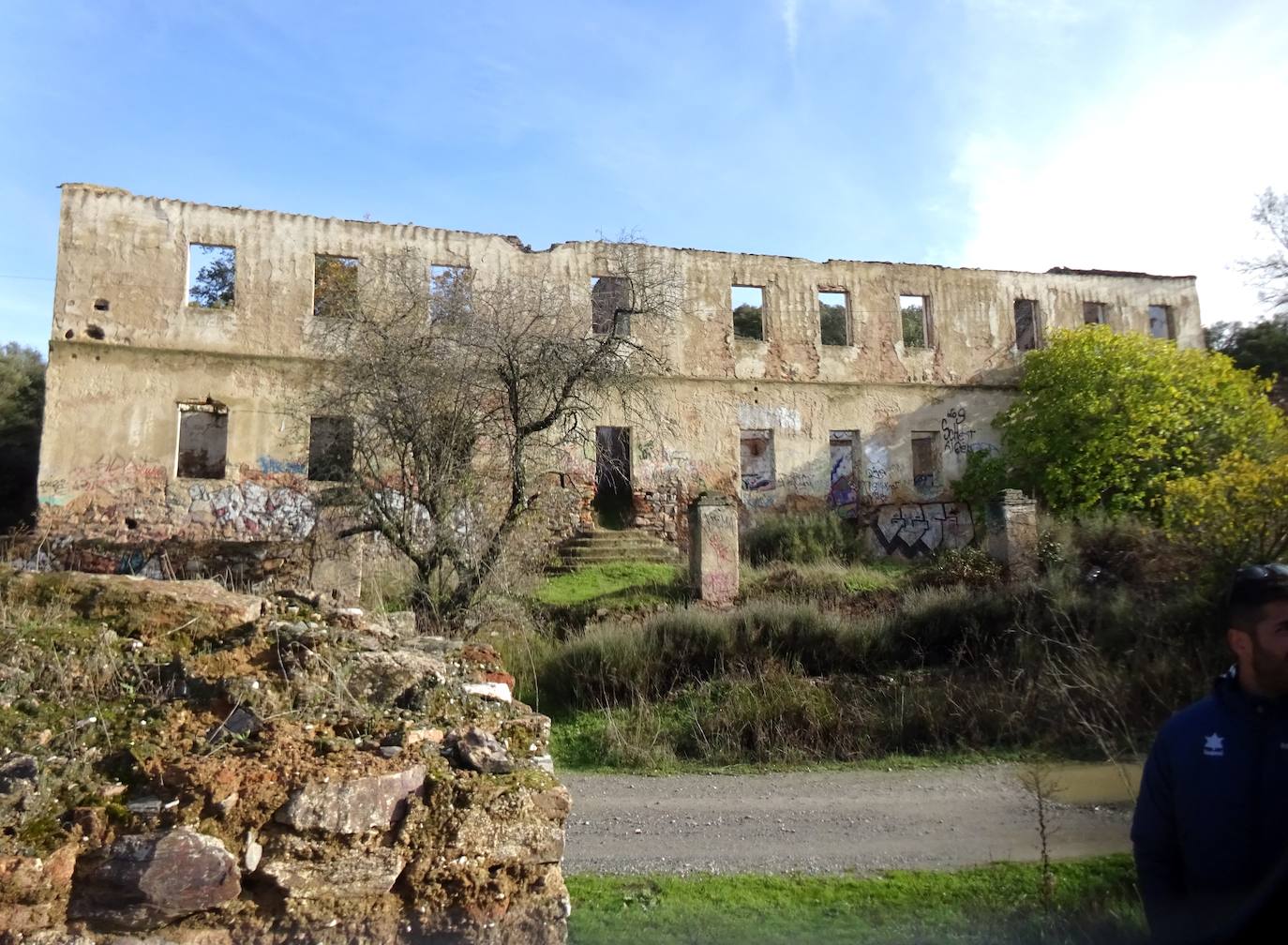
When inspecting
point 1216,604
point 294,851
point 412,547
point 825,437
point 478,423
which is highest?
point 825,437

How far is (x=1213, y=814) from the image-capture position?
288cm

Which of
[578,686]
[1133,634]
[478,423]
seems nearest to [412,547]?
[478,423]

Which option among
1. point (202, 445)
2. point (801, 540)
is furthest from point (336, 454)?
point (202, 445)

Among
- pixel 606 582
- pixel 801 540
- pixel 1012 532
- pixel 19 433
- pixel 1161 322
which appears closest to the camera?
pixel 1012 532

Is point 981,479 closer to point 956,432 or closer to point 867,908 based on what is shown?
point 956,432

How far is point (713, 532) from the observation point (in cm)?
1559

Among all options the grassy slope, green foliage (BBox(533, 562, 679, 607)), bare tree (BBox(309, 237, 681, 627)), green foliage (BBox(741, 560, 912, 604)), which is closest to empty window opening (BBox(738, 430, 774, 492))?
green foliage (BBox(533, 562, 679, 607))

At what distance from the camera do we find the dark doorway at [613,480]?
2306 centimetres

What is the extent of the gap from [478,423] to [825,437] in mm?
12693

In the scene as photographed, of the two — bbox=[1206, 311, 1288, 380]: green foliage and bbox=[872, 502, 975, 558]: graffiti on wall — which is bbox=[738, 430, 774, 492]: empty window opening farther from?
bbox=[1206, 311, 1288, 380]: green foliage

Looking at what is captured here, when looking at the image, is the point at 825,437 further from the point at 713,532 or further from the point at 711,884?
the point at 711,884

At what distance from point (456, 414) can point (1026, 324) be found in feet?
64.5

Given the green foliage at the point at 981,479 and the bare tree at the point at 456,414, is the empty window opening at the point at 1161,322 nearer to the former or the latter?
the green foliage at the point at 981,479

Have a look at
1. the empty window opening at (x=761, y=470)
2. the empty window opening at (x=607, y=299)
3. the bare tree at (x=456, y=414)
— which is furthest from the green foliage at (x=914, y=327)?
the bare tree at (x=456, y=414)
